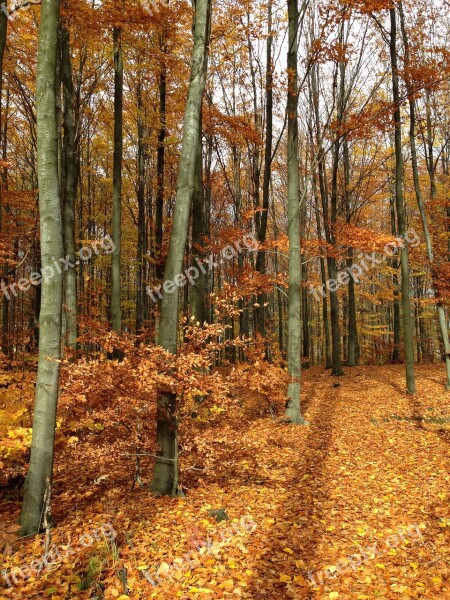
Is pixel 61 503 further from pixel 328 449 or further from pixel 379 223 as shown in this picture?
pixel 379 223

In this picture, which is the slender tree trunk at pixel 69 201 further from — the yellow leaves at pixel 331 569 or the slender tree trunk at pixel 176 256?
the yellow leaves at pixel 331 569

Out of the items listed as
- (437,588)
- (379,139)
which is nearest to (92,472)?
(437,588)

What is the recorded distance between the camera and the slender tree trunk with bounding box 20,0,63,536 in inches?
162

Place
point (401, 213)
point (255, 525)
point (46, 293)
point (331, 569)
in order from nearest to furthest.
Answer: point (331, 569) < point (46, 293) < point (255, 525) < point (401, 213)

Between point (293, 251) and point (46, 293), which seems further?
point (293, 251)

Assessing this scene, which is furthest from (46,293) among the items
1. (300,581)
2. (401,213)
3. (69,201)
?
(401,213)

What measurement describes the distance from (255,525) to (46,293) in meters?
3.61

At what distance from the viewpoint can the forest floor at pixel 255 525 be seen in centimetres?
351

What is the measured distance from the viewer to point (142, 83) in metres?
15.4

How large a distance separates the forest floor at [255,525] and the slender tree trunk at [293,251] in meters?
1.41

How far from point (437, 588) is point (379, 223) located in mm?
29530

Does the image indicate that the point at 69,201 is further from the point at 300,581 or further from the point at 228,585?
the point at 300,581

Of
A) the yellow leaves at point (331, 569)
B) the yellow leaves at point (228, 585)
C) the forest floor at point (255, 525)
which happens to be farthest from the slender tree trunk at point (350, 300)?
the yellow leaves at point (228, 585)

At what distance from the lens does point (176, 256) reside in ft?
16.3
